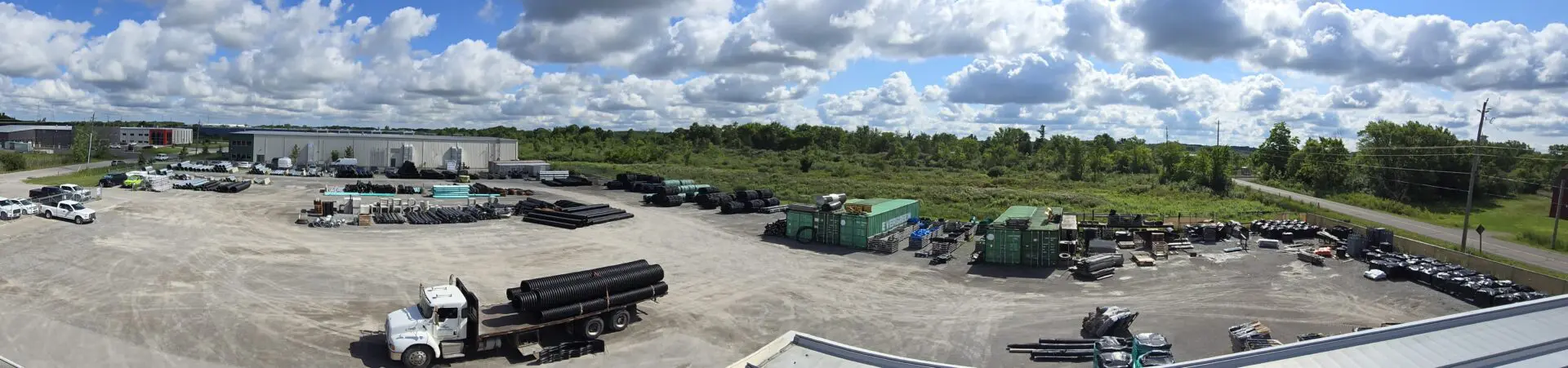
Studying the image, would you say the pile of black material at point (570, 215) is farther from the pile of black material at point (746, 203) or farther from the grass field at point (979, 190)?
the grass field at point (979, 190)

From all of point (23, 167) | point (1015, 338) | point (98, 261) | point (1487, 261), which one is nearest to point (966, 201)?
point (1487, 261)

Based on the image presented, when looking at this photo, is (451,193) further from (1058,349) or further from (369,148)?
(1058,349)

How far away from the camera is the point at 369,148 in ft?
260

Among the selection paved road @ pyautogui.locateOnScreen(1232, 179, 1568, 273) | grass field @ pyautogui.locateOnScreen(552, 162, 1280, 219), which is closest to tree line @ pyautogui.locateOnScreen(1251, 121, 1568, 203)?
paved road @ pyautogui.locateOnScreen(1232, 179, 1568, 273)

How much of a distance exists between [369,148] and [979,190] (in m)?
62.2

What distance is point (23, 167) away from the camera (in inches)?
2822

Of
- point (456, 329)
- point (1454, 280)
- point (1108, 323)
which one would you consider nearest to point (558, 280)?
point (456, 329)

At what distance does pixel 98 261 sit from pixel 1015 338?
30942 millimetres

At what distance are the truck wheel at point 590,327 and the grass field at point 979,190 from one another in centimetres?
3225

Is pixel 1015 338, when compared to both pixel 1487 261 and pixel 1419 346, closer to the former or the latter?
pixel 1419 346

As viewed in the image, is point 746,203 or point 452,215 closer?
point 452,215

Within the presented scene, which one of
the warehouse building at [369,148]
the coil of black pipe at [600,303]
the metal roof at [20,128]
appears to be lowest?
the coil of black pipe at [600,303]

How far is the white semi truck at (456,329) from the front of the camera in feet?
55.6

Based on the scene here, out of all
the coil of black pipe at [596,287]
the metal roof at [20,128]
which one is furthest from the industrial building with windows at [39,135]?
the coil of black pipe at [596,287]
